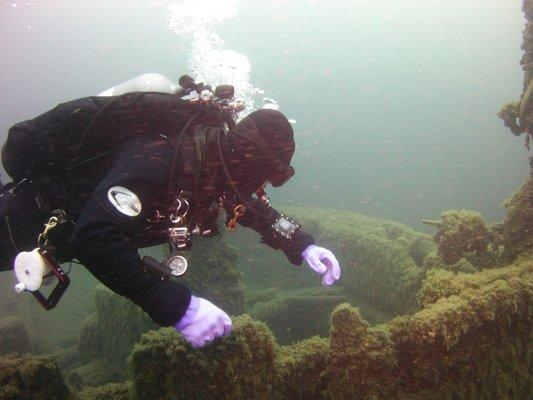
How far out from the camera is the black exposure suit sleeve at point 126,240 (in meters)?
1.86

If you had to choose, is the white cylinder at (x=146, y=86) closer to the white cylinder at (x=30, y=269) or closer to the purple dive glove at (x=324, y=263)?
the white cylinder at (x=30, y=269)

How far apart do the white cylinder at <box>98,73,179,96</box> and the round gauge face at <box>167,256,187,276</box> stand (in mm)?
1261

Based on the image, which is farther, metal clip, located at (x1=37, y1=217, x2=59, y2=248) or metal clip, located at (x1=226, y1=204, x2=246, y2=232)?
metal clip, located at (x1=226, y1=204, x2=246, y2=232)

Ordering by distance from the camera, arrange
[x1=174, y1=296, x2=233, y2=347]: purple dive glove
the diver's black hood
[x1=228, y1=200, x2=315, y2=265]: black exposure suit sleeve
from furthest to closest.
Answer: [x1=228, y1=200, x2=315, y2=265]: black exposure suit sleeve < the diver's black hood < [x1=174, y1=296, x2=233, y2=347]: purple dive glove

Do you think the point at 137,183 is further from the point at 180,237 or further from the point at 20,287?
the point at 20,287

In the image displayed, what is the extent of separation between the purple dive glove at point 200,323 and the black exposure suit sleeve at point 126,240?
58mm

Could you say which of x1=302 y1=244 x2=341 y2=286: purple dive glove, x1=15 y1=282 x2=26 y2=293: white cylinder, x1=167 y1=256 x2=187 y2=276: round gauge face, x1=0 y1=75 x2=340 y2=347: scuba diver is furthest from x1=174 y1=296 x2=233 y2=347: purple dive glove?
x1=302 y1=244 x2=341 y2=286: purple dive glove

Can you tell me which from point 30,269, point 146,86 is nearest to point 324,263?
point 146,86

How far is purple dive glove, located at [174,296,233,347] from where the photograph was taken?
2.03 meters

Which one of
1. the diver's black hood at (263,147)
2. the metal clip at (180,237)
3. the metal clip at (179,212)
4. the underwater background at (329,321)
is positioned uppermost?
the diver's black hood at (263,147)

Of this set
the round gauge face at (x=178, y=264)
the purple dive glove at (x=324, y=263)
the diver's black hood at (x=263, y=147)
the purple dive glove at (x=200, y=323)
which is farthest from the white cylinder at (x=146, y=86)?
the purple dive glove at (x=324, y=263)

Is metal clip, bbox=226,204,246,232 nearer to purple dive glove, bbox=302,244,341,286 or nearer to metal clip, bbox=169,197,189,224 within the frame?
metal clip, bbox=169,197,189,224

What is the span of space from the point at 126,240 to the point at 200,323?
63 centimetres

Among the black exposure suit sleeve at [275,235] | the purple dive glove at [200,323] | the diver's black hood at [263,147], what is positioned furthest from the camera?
the black exposure suit sleeve at [275,235]
